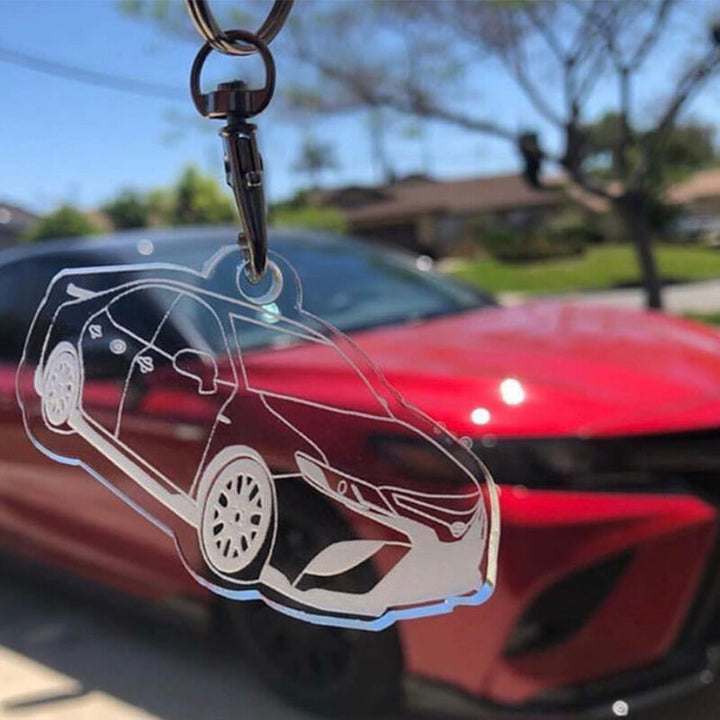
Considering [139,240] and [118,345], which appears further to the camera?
[139,240]

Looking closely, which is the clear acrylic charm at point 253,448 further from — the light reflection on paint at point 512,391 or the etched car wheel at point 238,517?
the light reflection on paint at point 512,391

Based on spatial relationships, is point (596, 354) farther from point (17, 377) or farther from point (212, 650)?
point (212, 650)

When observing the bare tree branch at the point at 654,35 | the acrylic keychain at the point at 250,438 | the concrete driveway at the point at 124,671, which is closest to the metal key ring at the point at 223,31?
the acrylic keychain at the point at 250,438

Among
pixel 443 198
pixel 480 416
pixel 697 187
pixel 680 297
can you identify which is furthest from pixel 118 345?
pixel 443 198

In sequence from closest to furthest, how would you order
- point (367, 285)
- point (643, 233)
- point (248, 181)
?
point (248, 181), point (367, 285), point (643, 233)

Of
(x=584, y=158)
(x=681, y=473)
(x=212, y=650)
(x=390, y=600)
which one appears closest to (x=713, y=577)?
(x=681, y=473)

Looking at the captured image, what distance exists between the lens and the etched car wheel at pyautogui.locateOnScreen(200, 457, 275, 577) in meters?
0.76

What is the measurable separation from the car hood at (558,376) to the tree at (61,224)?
0.67 meters

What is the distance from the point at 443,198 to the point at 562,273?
159 inches

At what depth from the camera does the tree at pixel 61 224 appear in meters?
2.07

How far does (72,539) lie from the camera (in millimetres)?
1941

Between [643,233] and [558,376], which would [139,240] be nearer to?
[558,376]

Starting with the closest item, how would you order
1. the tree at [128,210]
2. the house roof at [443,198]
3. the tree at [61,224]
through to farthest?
the tree at [61,224] < the tree at [128,210] < the house roof at [443,198]

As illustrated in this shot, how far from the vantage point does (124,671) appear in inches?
131
